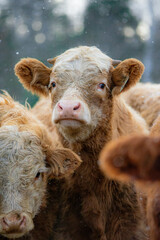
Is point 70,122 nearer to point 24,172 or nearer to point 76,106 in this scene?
point 76,106

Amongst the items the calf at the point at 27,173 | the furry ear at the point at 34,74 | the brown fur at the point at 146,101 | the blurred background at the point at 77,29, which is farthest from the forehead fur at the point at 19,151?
the blurred background at the point at 77,29

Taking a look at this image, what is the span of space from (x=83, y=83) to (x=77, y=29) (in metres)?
11.0

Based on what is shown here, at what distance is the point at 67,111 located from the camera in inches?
150

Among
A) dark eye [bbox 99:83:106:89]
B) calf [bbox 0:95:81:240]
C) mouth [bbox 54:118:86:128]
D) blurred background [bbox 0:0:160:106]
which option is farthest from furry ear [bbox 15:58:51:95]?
blurred background [bbox 0:0:160:106]

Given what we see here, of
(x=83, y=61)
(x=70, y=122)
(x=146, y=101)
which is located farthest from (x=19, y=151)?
(x=146, y=101)

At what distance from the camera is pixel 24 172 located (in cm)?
384

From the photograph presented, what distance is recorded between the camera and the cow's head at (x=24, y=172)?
11.8ft

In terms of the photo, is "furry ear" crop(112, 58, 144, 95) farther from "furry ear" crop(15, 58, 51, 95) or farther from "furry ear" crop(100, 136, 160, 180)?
"furry ear" crop(100, 136, 160, 180)

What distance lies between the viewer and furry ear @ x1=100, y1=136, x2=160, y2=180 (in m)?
1.86

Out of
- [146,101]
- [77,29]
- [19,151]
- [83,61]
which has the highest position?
[83,61]

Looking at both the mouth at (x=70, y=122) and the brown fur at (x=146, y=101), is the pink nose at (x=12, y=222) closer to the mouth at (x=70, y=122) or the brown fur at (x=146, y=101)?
the mouth at (x=70, y=122)

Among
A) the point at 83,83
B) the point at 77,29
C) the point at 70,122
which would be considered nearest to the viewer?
the point at 70,122

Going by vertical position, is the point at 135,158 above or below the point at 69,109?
above

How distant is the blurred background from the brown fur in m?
7.67
